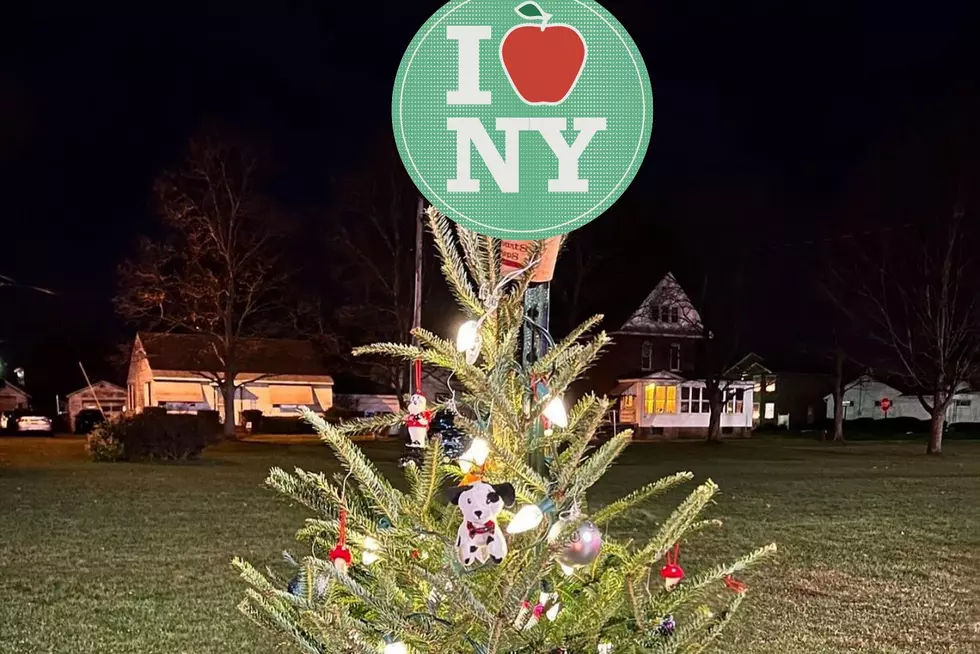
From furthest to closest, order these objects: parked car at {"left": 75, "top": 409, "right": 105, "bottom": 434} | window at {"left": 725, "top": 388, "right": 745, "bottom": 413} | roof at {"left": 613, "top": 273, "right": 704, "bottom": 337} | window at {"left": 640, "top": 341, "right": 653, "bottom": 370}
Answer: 1. window at {"left": 640, "top": 341, "right": 653, "bottom": 370}
2. window at {"left": 725, "top": 388, "right": 745, "bottom": 413}
3. roof at {"left": 613, "top": 273, "right": 704, "bottom": 337}
4. parked car at {"left": 75, "top": 409, "right": 105, "bottom": 434}

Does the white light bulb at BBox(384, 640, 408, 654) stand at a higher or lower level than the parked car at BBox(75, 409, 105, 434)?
higher

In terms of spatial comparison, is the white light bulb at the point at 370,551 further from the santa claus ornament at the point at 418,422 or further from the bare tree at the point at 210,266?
the bare tree at the point at 210,266

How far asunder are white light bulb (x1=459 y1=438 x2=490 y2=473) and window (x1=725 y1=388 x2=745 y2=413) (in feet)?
139

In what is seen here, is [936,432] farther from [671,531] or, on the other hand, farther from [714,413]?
[671,531]

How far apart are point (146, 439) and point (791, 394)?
49.5 metres

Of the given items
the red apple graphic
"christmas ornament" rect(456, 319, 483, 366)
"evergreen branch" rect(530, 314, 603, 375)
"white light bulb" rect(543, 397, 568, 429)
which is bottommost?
"white light bulb" rect(543, 397, 568, 429)

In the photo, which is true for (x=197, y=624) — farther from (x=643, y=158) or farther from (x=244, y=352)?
(x=244, y=352)

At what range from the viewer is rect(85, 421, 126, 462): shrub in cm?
2088

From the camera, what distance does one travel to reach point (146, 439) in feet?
68.3

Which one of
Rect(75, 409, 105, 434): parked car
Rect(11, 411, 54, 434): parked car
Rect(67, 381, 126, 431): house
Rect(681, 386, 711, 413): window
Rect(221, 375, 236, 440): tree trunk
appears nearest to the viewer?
Rect(221, 375, 236, 440): tree trunk

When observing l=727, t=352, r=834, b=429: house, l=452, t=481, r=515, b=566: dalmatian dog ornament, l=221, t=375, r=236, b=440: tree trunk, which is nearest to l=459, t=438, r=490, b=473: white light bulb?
l=452, t=481, r=515, b=566: dalmatian dog ornament

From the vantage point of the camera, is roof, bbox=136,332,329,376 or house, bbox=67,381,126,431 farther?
house, bbox=67,381,126,431

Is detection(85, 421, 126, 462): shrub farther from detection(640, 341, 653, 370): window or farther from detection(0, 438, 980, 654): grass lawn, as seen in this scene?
detection(640, 341, 653, 370): window

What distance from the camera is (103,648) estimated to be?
5.71m
